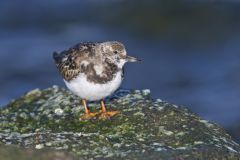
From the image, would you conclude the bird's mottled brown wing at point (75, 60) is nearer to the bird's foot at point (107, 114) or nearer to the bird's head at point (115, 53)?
the bird's head at point (115, 53)

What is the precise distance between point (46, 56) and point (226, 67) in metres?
3.69

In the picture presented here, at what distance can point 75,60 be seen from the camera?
802 centimetres

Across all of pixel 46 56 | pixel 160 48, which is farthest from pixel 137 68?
pixel 46 56

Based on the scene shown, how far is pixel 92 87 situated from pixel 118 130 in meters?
0.61

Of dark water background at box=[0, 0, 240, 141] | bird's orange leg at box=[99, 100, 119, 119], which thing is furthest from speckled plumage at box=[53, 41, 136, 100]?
dark water background at box=[0, 0, 240, 141]

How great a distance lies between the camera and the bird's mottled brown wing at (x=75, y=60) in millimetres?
7918

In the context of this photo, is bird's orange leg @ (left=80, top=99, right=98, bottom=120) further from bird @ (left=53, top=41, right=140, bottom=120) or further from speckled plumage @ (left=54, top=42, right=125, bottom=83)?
speckled plumage @ (left=54, top=42, right=125, bottom=83)

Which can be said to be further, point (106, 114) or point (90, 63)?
point (90, 63)

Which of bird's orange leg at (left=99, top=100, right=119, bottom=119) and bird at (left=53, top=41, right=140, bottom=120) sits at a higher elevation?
bird at (left=53, top=41, right=140, bottom=120)

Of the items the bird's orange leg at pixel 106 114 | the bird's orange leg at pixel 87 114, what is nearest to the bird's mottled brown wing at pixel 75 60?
the bird's orange leg at pixel 87 114

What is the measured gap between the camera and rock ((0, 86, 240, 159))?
21.9 feet

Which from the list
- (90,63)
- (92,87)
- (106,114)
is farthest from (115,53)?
(106,114)

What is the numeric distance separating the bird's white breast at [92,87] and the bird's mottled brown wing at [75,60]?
12 cm

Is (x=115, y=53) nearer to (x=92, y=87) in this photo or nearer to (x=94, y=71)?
(x=94, y=71)
